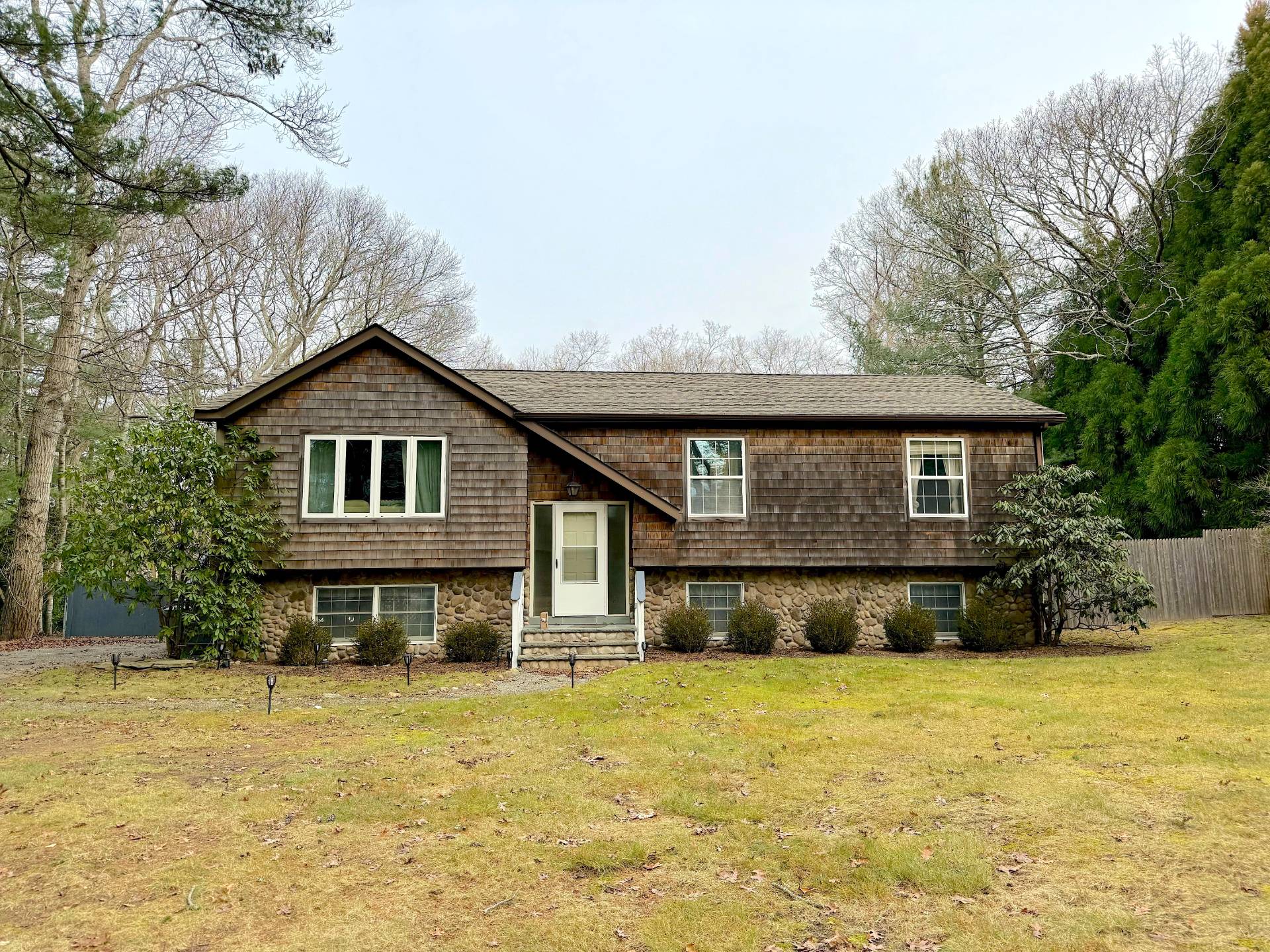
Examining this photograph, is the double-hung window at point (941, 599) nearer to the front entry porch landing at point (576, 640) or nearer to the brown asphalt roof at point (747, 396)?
the brown asphalt roof at point (747, 396)

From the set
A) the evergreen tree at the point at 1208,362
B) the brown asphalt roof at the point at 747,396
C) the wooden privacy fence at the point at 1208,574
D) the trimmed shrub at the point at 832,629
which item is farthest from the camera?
the evergreen tree at the point at 1208,362

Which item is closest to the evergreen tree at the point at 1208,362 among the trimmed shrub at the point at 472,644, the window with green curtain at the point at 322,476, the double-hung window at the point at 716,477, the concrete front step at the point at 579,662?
the double-hung window at the point at 716,477

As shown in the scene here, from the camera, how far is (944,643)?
14.7 m

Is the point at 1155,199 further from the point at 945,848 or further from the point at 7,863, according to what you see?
the point at 7,863

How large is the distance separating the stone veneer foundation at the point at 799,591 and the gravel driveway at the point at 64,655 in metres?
8.49

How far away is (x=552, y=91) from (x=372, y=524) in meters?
17.7

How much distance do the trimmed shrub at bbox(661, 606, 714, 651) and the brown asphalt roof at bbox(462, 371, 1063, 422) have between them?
3.45 m

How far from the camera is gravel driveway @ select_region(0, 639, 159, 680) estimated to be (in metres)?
12.7

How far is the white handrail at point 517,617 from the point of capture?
1271 cm

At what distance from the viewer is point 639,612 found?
13.4 metres

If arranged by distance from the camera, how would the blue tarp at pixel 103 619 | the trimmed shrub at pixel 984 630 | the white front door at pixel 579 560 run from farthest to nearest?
the blue tarp at pixel 103 619 < the white front door at pixel 579 560 < the trimmed shrub at pixel 984 630

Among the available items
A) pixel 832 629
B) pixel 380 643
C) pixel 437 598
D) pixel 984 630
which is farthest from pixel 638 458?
pixel 984 630

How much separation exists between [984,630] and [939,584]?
1377 mm

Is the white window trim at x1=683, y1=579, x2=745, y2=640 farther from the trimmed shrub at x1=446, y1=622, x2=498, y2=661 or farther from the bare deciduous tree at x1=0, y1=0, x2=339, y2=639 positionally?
the bare deciduous tree at x1=0, y1=0, x2=339, y2=639
